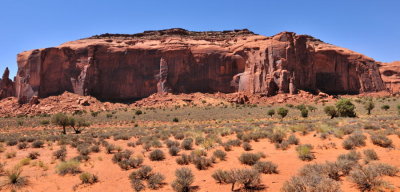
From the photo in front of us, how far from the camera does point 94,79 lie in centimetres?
5650

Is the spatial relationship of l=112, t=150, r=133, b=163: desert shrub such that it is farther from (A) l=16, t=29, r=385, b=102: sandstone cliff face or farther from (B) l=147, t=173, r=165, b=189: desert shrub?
(A) l=16, t=29, r=385, b=102: sandstone cliff face

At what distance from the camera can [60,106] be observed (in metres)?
51.7

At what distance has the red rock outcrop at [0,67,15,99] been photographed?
64562 mm

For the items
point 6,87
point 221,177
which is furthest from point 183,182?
Result: point 6,87

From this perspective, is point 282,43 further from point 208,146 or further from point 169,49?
point 208,146

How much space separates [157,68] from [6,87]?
40233mm

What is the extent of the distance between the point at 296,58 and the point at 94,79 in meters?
42.7

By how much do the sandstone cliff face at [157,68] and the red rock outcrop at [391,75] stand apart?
1324 cm

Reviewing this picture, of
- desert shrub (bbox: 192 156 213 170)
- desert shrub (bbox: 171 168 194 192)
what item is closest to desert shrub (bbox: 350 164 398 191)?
desert shrub (bbox: 171 168 194 192)

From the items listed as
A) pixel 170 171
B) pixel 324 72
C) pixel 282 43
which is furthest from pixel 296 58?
pixel 170 171

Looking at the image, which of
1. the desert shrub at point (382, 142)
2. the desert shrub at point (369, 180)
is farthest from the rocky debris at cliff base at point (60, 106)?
the desert shrub at point (369, 180)

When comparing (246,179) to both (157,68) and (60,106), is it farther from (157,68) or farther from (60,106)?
(60,106)

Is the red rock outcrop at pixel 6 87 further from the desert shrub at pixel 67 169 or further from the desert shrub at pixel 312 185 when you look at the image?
the desert shrub at pixel 312 185

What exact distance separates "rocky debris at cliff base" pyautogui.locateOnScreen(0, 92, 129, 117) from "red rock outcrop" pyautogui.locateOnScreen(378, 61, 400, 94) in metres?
70.1
